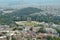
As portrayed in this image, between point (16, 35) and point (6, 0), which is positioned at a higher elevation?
point (16, 35)

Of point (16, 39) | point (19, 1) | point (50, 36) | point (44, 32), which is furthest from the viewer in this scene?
point (19, 1)

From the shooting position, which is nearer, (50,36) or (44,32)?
(50,36)

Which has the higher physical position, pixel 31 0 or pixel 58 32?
pixel 58 32

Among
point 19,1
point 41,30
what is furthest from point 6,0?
point 41,30

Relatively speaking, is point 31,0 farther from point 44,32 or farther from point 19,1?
point 44,32

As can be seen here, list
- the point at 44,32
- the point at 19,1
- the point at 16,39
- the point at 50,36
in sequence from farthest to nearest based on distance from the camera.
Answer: the point at 19,1 → the point at 44,32 → the point at 50,36 → the point at 16,39

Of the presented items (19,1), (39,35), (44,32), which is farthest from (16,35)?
(19,1)

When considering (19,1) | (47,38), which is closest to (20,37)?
(47,38)

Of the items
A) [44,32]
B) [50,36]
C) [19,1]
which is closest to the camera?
[50,36]

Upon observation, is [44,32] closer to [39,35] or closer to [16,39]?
[39,35]
